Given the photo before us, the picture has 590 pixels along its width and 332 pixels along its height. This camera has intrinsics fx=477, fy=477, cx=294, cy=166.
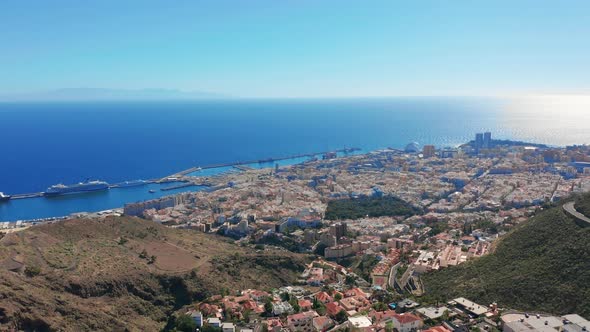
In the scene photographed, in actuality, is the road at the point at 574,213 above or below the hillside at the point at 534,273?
above

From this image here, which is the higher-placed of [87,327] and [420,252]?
[87,327]

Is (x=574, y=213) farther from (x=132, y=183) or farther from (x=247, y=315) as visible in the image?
(x=132, y=183)

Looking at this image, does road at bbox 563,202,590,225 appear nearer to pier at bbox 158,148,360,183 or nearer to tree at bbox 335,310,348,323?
tree at bbox 335,310,348,323

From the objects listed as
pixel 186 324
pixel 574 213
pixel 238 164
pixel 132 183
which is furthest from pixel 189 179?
pixel 574 213

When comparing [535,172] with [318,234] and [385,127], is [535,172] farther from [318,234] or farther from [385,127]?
[385,127]

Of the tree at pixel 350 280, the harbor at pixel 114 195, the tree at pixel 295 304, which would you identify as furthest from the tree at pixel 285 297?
the harbor at pixel 114 195

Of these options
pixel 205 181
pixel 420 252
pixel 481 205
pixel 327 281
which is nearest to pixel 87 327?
pixel 327 281

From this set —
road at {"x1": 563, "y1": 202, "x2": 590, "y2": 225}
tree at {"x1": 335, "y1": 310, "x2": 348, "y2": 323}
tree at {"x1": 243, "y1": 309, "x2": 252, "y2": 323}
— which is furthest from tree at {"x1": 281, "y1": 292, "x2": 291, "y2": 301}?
road at {"x1": 563, "y1": 202, "x2": 590, "y2": 225}

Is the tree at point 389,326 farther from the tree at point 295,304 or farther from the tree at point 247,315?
the tree at point 247,315
